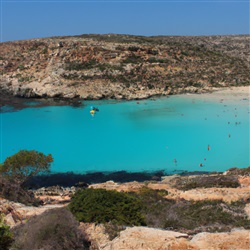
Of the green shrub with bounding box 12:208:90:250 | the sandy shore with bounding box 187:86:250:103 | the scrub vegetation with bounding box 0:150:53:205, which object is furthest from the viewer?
the sandy shore with bounding box 187:86:250:103

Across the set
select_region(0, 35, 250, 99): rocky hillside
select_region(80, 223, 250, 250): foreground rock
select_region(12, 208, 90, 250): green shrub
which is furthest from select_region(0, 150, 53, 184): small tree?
select_region(0, 35, 250, 99): rocky hillside

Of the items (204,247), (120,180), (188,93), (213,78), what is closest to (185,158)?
(120,180)

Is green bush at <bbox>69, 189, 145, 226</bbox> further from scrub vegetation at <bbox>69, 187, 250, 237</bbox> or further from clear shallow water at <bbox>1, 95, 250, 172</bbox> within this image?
clear shallow water at <bbox>1, 95, 250, 172</bbox>

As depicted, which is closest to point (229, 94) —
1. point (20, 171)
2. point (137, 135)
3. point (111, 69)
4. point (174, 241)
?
point (111, 69)

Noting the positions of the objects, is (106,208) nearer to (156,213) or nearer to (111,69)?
(156,213)

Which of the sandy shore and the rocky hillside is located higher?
the rocky hillside

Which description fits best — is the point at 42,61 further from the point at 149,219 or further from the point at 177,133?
the point at 149,219

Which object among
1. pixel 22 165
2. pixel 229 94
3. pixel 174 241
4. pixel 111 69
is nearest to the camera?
pixel 174 241
